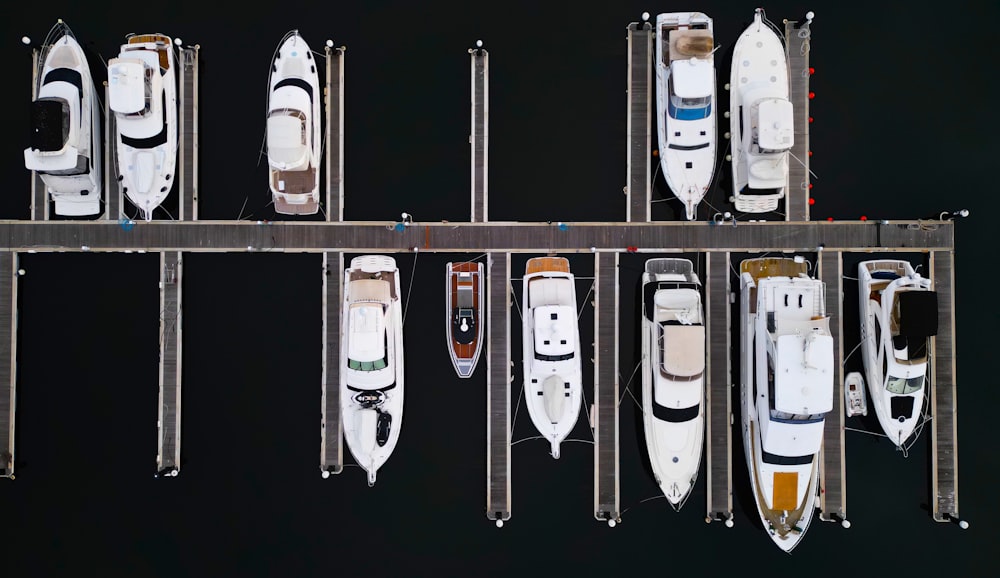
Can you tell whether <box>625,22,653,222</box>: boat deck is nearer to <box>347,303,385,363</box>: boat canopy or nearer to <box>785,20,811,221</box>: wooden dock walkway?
<box>785,20,811,221</box>: wooden dock walkway

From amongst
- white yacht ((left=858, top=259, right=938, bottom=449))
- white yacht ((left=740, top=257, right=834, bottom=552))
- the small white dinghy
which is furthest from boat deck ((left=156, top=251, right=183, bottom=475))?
white yacht ((left=858, top=259, right=938, bottom=449))

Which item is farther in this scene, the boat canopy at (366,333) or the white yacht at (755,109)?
the white yacht at (755,109)

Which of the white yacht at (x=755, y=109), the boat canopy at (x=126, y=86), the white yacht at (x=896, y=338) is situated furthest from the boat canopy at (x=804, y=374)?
the boat canopy at (x=126, y=86)

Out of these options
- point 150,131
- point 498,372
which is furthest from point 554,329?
point 150,131

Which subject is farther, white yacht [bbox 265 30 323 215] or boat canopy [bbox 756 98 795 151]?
white yacht [bbox 265 30 323 215]

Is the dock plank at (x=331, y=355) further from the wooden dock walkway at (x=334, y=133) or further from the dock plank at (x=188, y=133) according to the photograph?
the dock plank at (x=188, y=133)

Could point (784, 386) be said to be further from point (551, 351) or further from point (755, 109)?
point (755, 109)
